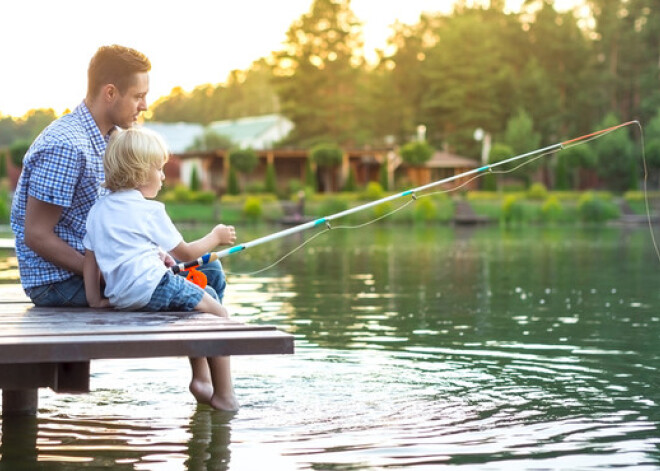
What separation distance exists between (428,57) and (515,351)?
70.2m

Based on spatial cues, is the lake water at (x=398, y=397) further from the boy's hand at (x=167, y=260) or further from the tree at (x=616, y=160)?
the tree at (x=616, y=160)

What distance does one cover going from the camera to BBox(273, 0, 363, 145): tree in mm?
74812

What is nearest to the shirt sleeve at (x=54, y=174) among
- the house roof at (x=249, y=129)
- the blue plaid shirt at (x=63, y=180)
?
the blue plaid shirt at (x=63, y=180)

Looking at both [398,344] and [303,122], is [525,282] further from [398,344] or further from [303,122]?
[303,122]

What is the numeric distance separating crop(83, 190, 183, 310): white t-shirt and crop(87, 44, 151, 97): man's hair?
53 centimetres

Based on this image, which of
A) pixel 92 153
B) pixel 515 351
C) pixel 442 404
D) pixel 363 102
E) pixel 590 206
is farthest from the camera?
pixel 363 102

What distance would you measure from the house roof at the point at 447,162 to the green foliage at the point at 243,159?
9.93m

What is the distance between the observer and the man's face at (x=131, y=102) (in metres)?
5.39

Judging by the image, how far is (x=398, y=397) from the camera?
6816 millimetres

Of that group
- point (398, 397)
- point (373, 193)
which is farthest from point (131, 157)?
point (373, 193)

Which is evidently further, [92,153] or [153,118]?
[153,118]

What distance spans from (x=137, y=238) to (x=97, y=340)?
102 cm

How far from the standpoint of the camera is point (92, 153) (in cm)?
541

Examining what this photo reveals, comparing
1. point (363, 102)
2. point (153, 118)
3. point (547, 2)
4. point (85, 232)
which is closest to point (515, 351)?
point (85, 232)
